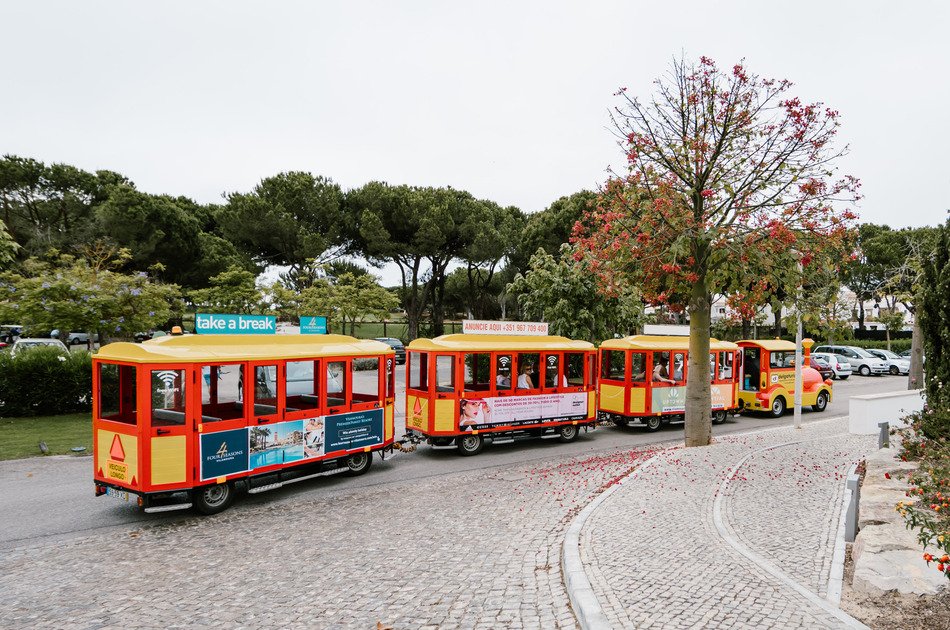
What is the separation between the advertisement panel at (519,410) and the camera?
13.3 m

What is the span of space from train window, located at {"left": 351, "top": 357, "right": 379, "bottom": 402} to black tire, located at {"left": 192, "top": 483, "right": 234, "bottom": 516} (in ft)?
9.29

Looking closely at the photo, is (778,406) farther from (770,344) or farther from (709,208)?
(709,208)

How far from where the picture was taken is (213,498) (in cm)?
910

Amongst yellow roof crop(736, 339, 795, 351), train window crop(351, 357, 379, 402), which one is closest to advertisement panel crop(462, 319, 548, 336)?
train window crop(351, 357, 379, 402)

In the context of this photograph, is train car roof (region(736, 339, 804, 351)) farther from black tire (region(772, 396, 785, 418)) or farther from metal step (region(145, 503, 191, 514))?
metal step (region(145, 503, 191, 514))

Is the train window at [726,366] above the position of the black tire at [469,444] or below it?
above

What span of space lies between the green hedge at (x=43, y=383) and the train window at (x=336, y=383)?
1064cm

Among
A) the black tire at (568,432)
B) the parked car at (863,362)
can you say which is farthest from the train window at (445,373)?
the parked car at (863,362)

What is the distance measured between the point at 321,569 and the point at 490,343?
24.6 feet

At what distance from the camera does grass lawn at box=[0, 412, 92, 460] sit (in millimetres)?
12820

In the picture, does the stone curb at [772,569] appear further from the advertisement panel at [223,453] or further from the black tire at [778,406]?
the black tire at [778,406]

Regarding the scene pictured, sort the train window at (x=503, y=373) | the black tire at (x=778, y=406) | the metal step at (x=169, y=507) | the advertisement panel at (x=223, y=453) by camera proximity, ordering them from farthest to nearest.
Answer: the black tire at (x=778, y=406), the train window at (x=503, y=373), the advertisement panel at (x=223, y=453), the metal step at (x=169, y=507)

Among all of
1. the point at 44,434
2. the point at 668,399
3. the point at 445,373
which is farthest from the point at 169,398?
the point at 668,399

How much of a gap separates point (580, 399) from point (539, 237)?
25606mm
